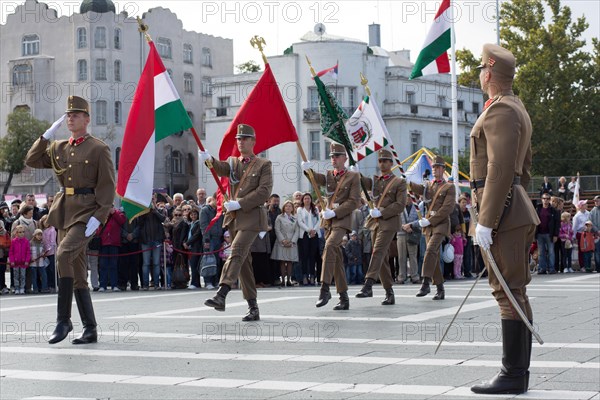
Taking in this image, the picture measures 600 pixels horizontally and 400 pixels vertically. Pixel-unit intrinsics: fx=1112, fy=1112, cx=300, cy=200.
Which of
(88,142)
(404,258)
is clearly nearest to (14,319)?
(88,142)

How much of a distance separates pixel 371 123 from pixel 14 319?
7095 mm

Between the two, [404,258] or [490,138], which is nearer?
[490,138]

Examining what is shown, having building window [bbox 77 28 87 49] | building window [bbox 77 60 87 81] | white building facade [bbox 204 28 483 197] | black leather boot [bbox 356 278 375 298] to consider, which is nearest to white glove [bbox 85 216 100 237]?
black leather boot [bbox 356 278 375 298]

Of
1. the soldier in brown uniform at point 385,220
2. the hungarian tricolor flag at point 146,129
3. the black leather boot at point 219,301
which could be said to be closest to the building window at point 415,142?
the soldier in brown uniform at point 385,220

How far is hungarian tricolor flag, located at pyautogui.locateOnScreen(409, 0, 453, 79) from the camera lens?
74.2 ft

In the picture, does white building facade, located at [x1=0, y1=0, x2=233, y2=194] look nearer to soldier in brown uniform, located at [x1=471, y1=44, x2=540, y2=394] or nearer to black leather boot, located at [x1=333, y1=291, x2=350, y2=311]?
black leather boot, located at [x1=333, y1=291, x2=350, y2=311]

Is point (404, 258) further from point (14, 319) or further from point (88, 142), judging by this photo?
point (88, 142)

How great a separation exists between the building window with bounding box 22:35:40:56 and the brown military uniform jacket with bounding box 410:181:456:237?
63.7m

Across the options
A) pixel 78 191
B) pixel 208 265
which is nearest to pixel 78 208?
pixel 78 191

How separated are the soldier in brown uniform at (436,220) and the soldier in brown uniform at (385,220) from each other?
25.4 inches

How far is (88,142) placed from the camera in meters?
11.0

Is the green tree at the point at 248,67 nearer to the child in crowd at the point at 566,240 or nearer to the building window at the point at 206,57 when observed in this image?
the building window at the point at 206,57

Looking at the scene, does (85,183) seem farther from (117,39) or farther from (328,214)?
(117,39)

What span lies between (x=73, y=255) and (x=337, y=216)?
461 cm
